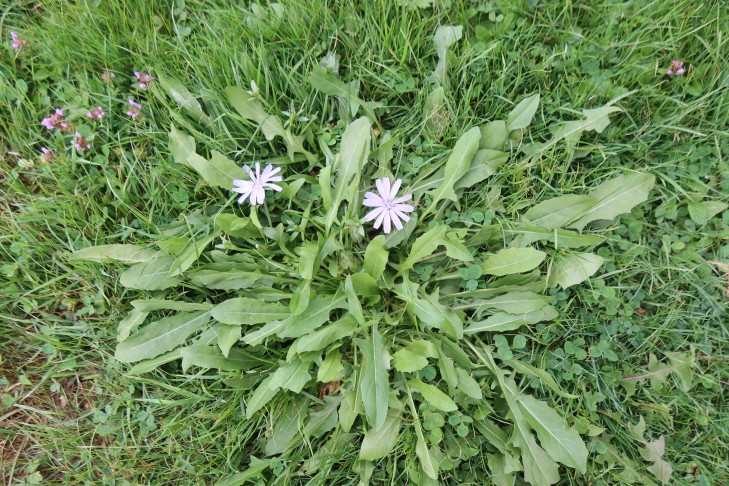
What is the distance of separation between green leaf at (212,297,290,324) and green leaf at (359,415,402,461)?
0.62 metres

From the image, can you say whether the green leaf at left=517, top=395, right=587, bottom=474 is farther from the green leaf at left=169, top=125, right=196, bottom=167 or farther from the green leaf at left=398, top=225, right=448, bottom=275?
the green leaf at left=169, top=125, right=196, bottom=167

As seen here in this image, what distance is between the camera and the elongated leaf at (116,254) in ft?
7.54

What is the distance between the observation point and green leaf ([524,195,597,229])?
2.21 metres

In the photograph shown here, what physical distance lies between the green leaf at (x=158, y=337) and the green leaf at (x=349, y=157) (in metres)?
0.75

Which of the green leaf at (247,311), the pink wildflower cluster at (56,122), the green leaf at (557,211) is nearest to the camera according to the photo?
the green leaf at (247,311)

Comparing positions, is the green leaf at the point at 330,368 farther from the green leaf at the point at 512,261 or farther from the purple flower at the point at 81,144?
the purple flower at the point at 81,144

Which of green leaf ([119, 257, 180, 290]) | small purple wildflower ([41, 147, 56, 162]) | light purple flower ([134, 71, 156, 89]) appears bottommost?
green leaf ([119, 257, 180, 290])

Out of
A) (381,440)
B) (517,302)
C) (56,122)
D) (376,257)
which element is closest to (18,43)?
(56,122)

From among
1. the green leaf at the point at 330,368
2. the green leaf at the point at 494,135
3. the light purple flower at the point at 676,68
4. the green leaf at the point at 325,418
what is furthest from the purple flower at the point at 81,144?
the light purple flower at the point at 676,68

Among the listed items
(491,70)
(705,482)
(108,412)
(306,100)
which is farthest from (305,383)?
(705,482)

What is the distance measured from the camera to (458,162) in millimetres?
2199

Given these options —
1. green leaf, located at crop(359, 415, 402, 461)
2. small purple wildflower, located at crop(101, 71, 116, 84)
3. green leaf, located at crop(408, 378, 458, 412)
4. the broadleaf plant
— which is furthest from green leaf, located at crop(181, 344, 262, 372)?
small purple wildflower, located at crop(101, 71, 116, 84)

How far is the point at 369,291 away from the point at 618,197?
1169 mm

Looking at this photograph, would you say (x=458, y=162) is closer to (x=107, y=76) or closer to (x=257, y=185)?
(x=257, y=185)
